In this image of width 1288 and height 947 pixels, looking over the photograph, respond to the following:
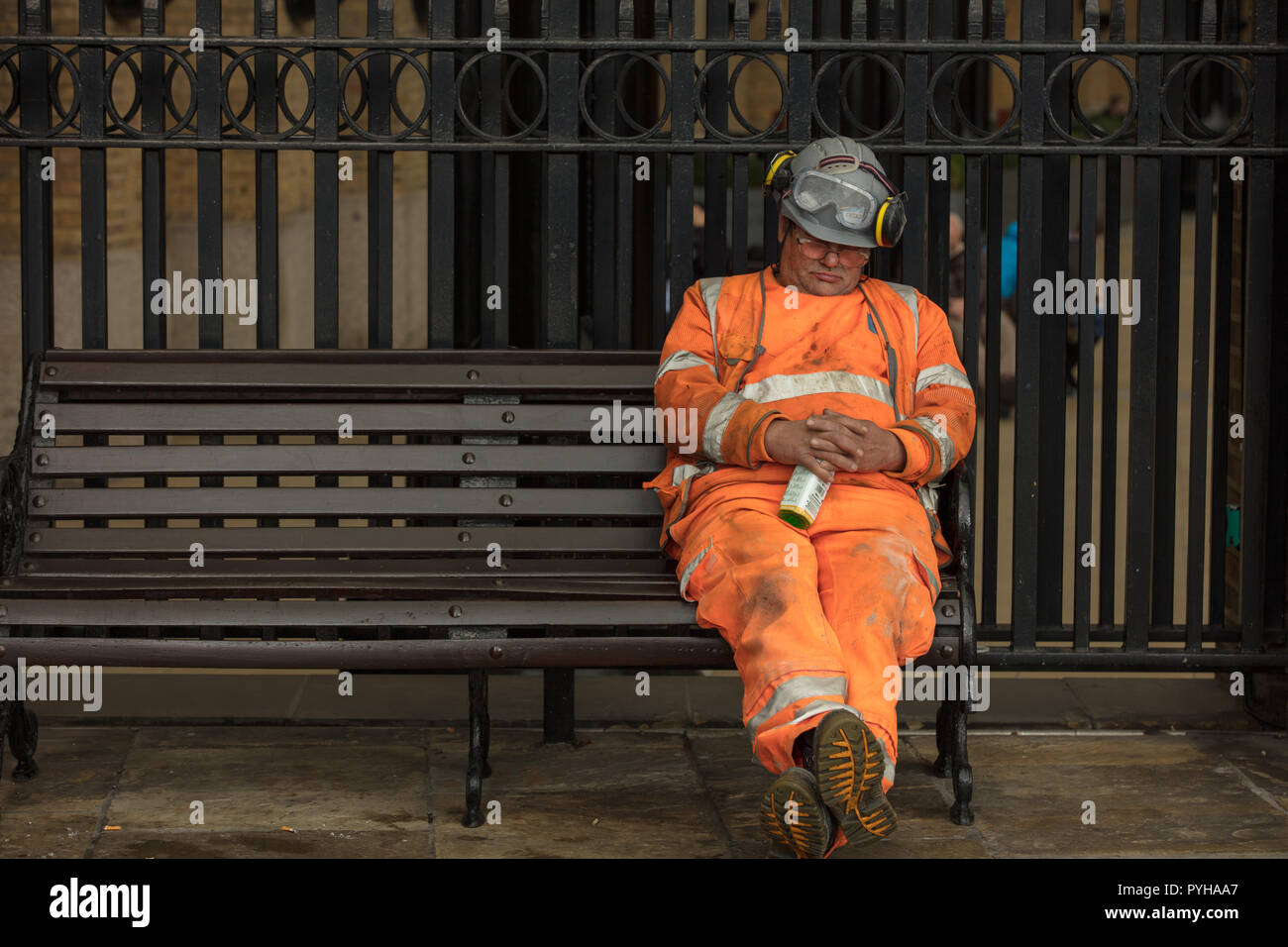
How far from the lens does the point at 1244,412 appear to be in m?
4.59

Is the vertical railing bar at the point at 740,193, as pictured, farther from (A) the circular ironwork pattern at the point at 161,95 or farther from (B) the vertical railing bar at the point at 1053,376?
(A) the circular ironwork pattern at the point at 161,95

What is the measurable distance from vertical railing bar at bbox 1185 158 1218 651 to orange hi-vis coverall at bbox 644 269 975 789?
948 mm

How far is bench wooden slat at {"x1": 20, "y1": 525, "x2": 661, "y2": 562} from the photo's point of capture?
4.09m

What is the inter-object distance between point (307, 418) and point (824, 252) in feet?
4.64

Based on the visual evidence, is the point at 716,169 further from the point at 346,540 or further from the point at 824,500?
the point at 346,540

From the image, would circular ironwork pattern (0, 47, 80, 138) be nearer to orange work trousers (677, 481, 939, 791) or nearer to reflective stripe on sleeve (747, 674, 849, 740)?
orange work trousers (677, 481, 939, 791)

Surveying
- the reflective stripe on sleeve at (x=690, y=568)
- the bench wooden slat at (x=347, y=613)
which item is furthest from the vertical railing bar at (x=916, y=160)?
the bench wooden slat at (x=347, y=613)

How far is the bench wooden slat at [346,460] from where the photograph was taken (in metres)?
4.12

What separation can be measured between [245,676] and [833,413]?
2.32m

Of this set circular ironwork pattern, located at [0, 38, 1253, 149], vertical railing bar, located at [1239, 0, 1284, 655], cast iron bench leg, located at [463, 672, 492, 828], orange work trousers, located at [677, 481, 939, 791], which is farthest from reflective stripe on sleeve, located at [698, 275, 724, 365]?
vertical railing bar, located at [1239, 0, 1284, 655]

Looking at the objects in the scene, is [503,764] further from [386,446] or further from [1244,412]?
[1244,412]

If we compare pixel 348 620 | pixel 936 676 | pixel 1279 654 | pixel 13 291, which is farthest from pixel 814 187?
pixel 13 291

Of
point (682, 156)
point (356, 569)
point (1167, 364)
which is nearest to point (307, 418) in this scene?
point (356, 569)

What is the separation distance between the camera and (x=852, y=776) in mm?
3127
